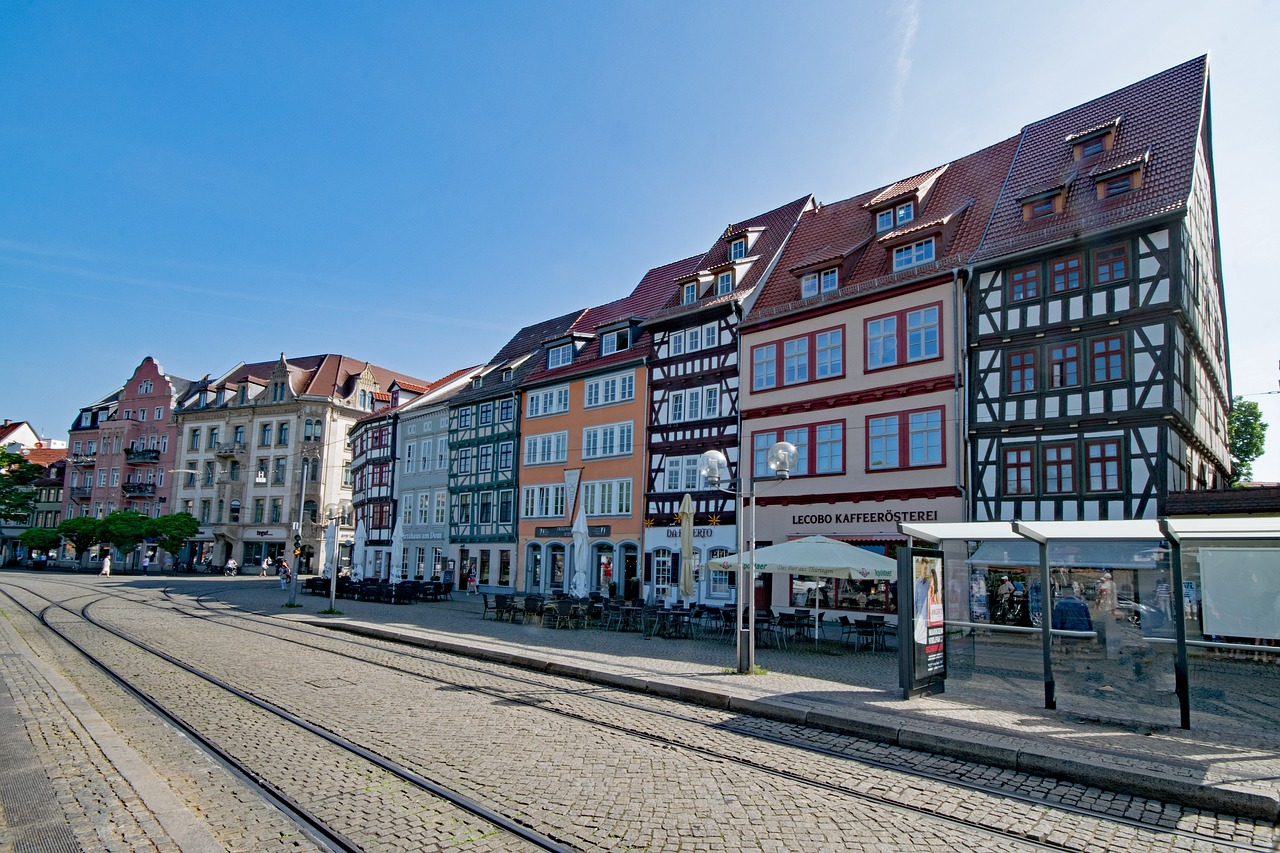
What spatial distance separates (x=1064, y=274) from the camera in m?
22.6

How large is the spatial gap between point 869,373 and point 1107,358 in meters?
6.88

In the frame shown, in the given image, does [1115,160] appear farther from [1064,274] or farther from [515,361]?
[515,361]

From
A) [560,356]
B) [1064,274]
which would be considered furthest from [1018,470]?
[560,356]

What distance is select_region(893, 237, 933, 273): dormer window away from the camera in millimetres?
26172

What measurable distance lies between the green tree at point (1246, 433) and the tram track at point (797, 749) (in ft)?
131

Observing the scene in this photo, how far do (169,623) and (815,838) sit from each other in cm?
2067

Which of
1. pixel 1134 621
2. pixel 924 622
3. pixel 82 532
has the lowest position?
pixel 924 622

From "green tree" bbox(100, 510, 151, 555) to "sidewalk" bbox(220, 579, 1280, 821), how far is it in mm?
48292

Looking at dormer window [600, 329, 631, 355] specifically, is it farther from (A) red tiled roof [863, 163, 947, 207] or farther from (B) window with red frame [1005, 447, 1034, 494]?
(B) window with red frame [1005, 447, 1034, 494]

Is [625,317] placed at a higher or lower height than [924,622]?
higher

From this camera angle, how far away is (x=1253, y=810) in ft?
22.7

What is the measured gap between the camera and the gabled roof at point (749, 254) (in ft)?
107

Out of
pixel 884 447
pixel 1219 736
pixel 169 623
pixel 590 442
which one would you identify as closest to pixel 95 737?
pixel 1219 736

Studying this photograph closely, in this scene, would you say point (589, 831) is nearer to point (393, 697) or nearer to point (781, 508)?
point (393, 697)
